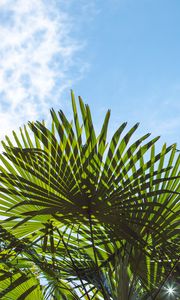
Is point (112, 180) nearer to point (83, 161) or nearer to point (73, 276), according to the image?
point (83, 161)

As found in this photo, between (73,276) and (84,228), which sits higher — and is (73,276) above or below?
below

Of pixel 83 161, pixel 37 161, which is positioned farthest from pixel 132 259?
pixel 37 161

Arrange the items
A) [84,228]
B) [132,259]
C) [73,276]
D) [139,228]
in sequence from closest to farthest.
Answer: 1. [132,259]
2. [139,228]
3. [84,228]
4. [73,276]

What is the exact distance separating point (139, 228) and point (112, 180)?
48 cm

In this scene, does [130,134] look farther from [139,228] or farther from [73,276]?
[73,276]

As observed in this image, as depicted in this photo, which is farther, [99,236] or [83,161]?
[99,236]

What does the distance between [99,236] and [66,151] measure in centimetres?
72

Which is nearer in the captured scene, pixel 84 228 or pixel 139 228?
pixel 139 228

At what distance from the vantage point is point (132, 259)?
2340 millimetres

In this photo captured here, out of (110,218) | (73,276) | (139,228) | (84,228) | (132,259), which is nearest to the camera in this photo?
(110,218)

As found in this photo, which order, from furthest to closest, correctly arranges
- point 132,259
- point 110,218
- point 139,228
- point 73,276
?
point 73,276 < point 139,228 < point 132,259 < point 110,218

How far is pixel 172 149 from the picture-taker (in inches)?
102

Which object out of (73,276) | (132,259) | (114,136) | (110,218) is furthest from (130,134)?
(73,276)

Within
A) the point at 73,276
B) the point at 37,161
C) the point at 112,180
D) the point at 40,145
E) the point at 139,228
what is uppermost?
the point at 40,145
